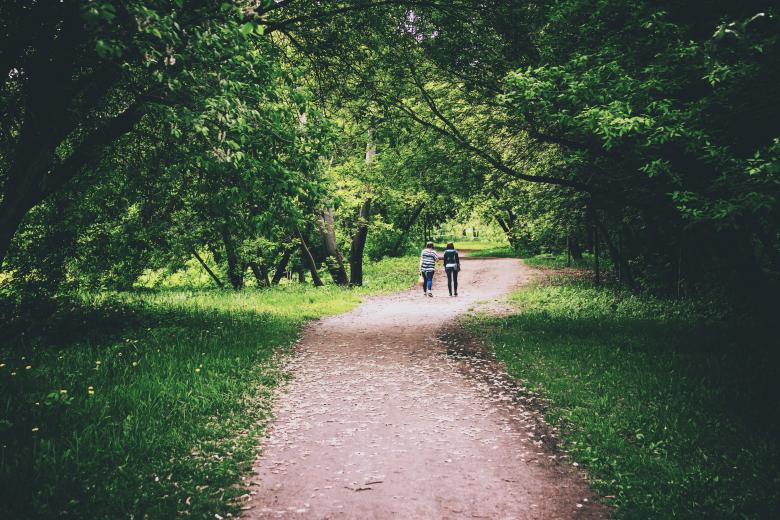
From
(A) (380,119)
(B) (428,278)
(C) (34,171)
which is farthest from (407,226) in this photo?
(C) (34,171)

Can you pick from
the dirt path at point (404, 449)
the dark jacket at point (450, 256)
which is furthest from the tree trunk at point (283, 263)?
the dirt path at point (404, 449)

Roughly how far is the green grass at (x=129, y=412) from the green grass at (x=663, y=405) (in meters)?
3.69

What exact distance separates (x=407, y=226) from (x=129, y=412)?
2488cm

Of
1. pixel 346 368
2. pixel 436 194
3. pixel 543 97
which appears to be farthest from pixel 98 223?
pixel 543 97

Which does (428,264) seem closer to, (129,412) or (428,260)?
(428,260)

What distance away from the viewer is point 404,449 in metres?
4.79

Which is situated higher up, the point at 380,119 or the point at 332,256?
the point at 380,119

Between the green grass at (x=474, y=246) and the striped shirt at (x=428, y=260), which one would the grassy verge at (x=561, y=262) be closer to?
the striped shirt at (x=428, y=260)

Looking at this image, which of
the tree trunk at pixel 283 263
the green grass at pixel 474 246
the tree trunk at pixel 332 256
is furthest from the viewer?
the green grass at pixel 474 246

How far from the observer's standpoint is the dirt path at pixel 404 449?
12.4ft

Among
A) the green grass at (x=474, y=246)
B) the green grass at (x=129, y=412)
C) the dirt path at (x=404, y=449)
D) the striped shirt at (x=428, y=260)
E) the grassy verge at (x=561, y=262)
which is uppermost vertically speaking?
the green grass at (x=474, y=246)

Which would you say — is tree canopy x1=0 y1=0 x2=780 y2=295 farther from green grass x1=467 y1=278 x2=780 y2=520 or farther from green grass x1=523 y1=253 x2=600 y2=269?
green grass x1=523 y1=253 x2=600 y2=269

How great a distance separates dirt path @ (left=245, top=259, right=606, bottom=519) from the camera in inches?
149

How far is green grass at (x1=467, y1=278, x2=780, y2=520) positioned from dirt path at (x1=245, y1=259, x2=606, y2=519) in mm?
486
